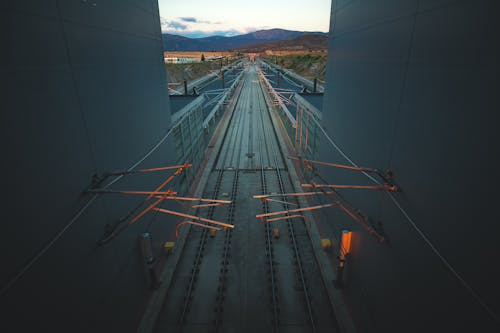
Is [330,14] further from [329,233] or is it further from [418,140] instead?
[329,233]

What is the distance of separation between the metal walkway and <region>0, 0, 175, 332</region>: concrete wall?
65.9 inches

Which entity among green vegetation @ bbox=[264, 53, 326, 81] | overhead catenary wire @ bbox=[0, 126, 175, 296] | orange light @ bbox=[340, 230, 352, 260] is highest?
green vegetation @ bbox=[264, 53, 326, 81]

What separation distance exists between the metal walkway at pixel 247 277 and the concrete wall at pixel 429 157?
170cm

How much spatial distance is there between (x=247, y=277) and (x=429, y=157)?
6.61 meters

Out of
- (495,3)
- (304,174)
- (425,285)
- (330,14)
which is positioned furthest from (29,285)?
(304,174)

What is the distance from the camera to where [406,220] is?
14.8 ft

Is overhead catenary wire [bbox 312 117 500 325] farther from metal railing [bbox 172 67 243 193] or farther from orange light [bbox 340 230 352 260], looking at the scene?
metal railing [bbox 172 67 243 193]

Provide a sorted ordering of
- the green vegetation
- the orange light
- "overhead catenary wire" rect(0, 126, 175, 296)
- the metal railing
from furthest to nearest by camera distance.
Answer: the green vegetation
the metal railing
the orange light
"overhead catenary wire" rect(0, 126, 175, 296)

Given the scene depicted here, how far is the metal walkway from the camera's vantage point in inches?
283

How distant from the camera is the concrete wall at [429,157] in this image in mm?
2916

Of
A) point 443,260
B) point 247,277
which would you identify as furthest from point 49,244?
point 247,277

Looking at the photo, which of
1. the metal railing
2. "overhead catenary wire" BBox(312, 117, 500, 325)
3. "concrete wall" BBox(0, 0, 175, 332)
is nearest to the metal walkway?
the metal railing

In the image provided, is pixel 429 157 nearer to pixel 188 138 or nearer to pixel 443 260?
pixel 443 260

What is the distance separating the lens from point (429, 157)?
388 centimetres
